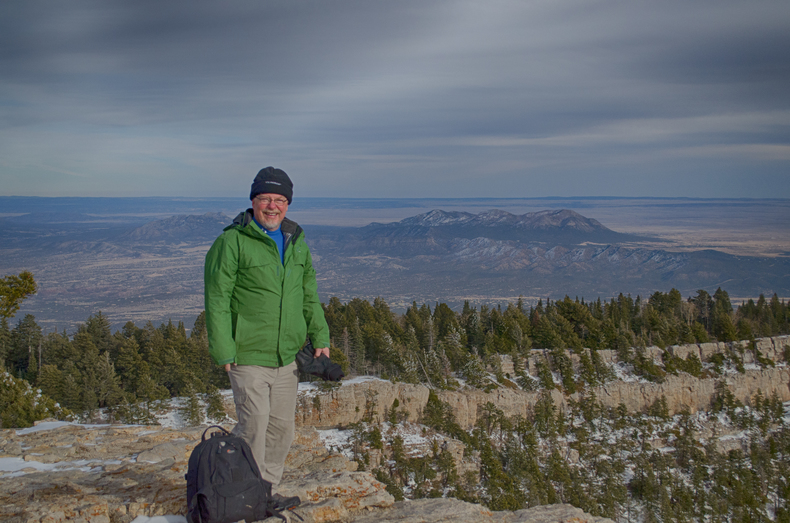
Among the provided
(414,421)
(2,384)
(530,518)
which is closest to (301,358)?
(530,518)

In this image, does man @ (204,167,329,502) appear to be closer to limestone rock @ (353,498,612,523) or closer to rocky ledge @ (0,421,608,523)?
rocky ledge @ (0,421,608,523)

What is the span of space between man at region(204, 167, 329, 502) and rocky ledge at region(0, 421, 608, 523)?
1.67 metres

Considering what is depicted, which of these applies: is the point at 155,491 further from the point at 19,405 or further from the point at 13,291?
the point at 19,405

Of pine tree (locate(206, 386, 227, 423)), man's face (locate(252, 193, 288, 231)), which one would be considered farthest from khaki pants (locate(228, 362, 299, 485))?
pine tree (locate(206, 386, 227, 423))

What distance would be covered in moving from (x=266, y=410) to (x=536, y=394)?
6125 cm

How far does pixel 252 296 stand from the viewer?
7.14 m

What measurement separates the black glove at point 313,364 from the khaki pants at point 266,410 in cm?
18

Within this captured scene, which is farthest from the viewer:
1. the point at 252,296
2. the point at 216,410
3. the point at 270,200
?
the point at 216,410

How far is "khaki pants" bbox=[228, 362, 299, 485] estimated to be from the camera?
23.6ft

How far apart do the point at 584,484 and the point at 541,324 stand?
26.1 meters

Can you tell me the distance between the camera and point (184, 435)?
52.1ft

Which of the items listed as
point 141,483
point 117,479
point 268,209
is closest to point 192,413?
point 117,479

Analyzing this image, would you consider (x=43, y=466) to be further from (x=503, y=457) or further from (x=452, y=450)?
(x=503, y=457)

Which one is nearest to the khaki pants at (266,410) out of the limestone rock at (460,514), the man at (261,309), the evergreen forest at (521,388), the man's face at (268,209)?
the man at (261,309)
